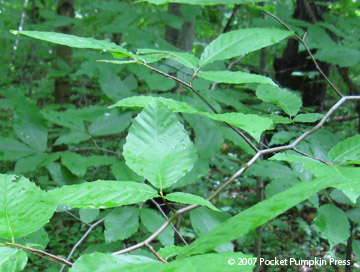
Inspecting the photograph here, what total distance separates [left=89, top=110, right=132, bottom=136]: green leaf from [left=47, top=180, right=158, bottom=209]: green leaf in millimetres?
977

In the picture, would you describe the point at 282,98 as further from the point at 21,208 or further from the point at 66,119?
the point at 66,119

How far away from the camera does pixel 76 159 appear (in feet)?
4.88

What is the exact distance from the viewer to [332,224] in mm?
1229

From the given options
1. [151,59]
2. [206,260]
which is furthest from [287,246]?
[206,260]

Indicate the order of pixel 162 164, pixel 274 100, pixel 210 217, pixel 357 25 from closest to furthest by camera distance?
pixel 162 164, pixel 274 100, pixel 210 217, pixel 357 25

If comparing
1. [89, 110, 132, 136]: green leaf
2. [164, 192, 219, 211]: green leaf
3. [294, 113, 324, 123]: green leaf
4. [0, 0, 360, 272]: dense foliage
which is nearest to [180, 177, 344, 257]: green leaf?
[0, 0, 360, 272]: dense foliage

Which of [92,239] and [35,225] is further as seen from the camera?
[92,239]

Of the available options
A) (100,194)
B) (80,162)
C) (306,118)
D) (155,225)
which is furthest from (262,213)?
(80,162)

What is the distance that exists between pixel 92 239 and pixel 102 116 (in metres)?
2.04

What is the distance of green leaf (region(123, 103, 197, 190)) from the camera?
68 cm

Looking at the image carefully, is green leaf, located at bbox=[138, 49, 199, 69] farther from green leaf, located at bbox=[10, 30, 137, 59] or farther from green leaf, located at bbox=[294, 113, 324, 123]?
green leaf, located at bbox=[294, 113, 324, 123]

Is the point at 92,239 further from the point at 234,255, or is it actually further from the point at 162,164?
the point at 234,255

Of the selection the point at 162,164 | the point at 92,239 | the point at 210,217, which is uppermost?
the point at 162,164

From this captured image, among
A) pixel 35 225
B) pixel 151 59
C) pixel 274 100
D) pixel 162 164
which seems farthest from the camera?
pixel 274 100
